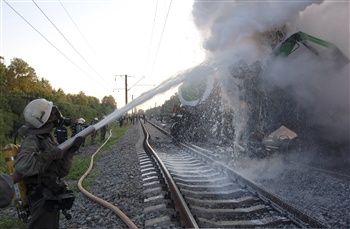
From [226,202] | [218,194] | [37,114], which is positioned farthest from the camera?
[218,194]

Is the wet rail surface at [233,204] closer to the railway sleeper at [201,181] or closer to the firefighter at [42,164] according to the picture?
the railway sleeper at [201,181]

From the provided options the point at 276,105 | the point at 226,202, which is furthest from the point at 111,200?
the point at 276,105

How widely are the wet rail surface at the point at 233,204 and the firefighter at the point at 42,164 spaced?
2337 millimetres

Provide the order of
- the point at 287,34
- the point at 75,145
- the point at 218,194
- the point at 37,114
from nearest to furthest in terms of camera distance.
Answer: the point at 37,114
the point at 75,145
the point at 218,194
the point at 287,34

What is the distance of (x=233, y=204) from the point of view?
6.86 metres

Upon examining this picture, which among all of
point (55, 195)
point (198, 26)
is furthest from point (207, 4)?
point (55, 195)

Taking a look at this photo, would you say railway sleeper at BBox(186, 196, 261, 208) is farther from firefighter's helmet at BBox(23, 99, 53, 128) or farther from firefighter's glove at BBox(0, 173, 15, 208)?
firefighter's helmet at BBox(23, 99, 53, 128)

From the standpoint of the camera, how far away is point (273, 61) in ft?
33.4

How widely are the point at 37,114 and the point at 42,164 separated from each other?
1.61 feet

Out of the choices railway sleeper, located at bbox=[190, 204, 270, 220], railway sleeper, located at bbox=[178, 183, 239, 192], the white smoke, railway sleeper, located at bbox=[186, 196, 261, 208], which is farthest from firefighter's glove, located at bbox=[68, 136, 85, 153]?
the white smoke

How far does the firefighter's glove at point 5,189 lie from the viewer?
4105 millimetres

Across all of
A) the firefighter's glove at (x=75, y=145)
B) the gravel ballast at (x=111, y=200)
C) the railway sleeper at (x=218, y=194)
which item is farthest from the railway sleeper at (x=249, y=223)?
the firefighter's glove at (x=75, y=145)

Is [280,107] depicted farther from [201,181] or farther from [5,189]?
[5,189]

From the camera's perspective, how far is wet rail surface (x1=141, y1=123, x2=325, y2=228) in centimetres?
586
